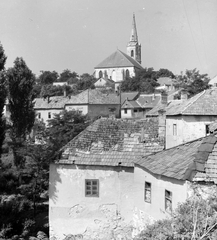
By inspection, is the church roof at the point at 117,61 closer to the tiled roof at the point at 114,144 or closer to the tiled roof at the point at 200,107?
the tiled roof at the point at 200,107

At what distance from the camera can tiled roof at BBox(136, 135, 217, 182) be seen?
12328 mm

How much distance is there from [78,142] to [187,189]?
8624 millimetres

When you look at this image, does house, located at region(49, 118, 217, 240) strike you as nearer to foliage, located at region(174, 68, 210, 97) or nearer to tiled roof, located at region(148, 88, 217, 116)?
tiled roof, located at region(148, 88, 217, 116)

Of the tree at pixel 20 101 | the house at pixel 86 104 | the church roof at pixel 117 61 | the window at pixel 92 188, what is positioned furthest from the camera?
the church roof at pixel 117 61

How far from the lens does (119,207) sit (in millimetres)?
18172

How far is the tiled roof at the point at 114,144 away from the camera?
18.6 m

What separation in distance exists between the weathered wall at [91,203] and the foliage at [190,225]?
776 centimetres

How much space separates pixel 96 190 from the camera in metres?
18.4

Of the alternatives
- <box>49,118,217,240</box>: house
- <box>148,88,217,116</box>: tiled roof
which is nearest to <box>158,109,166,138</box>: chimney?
<box>49,118,217,240</box>: house

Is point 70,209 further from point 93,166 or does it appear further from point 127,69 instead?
point 127,69

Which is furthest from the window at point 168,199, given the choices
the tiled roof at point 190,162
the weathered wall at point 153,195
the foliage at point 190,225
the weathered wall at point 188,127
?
the weathered wall at point 188,127

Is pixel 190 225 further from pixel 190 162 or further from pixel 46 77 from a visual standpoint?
pixel 46 77

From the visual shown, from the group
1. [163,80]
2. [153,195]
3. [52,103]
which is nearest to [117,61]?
[163,80]

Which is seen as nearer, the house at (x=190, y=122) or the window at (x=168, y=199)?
the window at (x=168, y=199)
